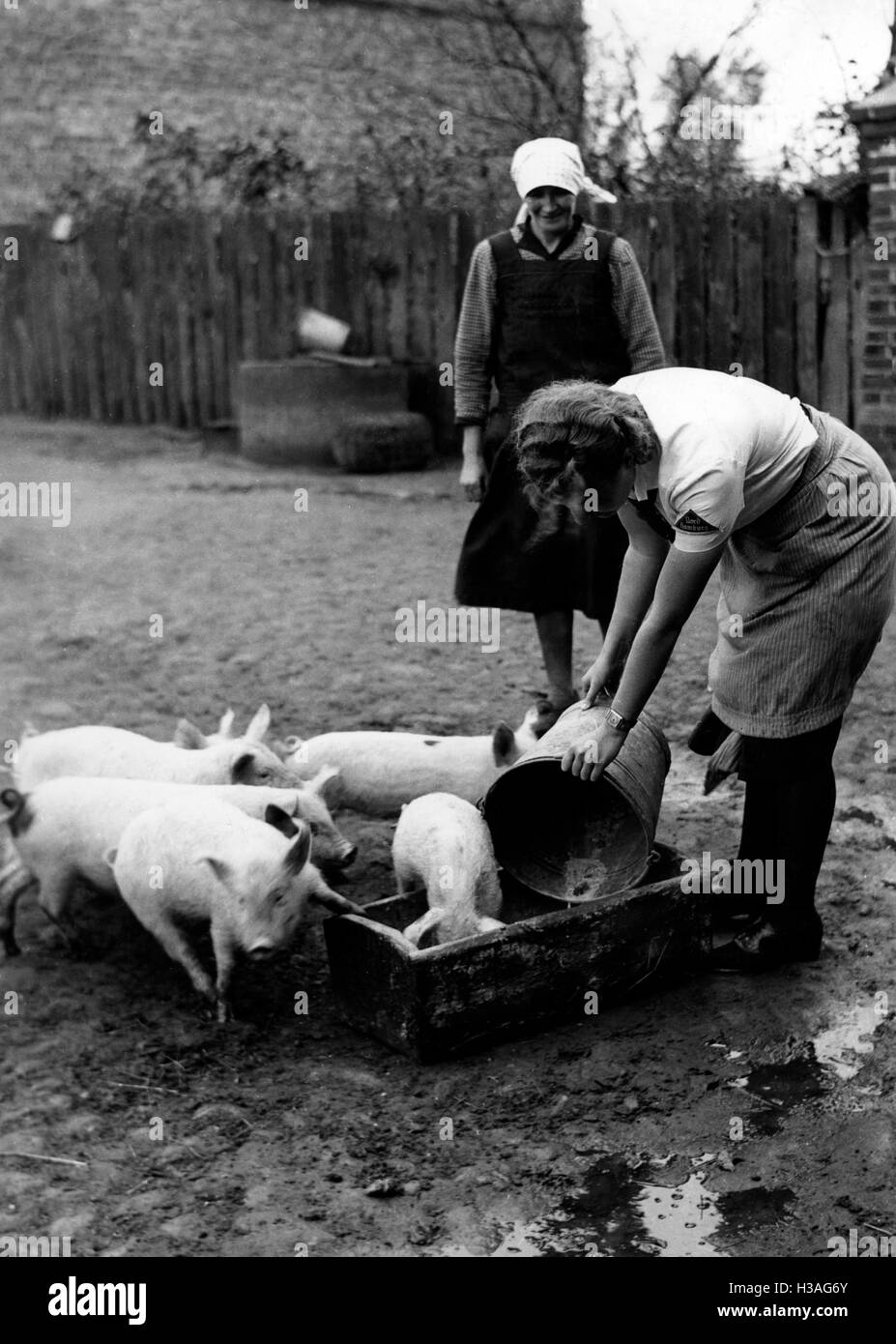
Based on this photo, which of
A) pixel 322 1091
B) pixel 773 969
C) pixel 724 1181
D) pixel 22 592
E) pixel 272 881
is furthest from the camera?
pixel 22 592

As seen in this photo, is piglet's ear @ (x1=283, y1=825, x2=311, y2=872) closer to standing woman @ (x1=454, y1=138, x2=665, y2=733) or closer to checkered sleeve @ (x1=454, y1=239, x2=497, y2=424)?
standing woman @ (x1=454, y1=138, x2=665, y2=733)

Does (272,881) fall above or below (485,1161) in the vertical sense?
above

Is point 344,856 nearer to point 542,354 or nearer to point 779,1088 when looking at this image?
point 779,1088

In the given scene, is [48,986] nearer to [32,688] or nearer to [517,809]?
[517,809]

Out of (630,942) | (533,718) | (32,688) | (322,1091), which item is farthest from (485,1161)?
(32,688)

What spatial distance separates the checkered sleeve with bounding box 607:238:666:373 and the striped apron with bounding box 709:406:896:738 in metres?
1.61

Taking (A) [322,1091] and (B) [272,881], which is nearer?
(A) [322,1091]

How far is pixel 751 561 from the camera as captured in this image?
3.94 m

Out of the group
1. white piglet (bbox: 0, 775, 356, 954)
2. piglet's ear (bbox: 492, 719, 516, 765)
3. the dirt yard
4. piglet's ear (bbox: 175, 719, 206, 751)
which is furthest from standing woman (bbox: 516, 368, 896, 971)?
piglet's ear (bbox: 175, 719, 206, 751)

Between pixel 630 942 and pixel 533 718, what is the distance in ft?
3.90

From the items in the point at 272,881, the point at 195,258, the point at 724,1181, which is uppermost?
the point at 195,258

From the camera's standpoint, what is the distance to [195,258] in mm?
14602

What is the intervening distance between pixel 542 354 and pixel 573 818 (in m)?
1.90
